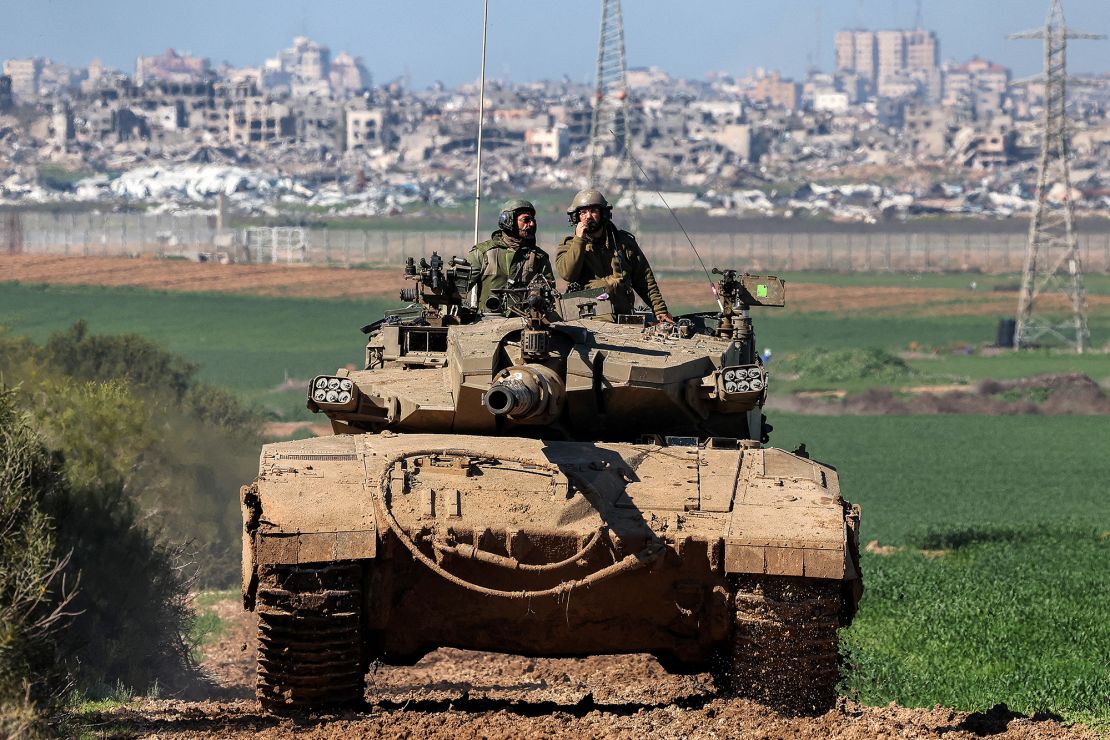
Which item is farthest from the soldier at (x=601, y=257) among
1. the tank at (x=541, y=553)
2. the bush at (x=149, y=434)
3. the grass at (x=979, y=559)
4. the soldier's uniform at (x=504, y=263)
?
the bush at (x=149, y=434)

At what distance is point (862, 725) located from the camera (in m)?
14.3

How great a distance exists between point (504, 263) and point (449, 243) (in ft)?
269

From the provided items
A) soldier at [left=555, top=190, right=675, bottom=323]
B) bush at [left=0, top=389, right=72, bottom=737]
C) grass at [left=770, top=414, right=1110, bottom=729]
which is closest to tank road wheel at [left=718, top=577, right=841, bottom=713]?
grass at [left=770, top=414, right=1110, bottom=729]

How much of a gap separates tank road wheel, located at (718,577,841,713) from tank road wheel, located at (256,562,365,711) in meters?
2.69

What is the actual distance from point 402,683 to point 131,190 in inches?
6400

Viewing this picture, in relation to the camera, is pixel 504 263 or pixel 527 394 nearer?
pixel 527 394

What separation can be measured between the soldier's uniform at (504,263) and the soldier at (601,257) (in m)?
0.24

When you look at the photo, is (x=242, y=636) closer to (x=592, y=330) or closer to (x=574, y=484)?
(x=592, y=330)

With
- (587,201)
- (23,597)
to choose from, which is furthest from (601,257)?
(23,597)

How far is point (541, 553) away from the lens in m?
14.2

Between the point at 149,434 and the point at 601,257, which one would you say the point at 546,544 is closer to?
the point at 601,257

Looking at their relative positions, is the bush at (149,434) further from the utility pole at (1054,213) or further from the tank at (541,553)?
the utility pole at (1054,213)

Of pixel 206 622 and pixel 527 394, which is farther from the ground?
pixel 527 394

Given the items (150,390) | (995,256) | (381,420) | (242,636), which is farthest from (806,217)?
(381,420)
